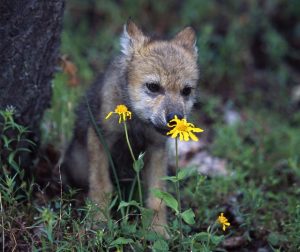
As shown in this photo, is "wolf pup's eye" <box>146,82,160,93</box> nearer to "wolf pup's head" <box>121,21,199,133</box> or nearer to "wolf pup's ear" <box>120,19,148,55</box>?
"wolf pup's head" <box>121,21,199,133</box>

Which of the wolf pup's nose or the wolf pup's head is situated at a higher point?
the wolf pup's head

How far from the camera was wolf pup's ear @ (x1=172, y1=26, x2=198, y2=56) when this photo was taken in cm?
475

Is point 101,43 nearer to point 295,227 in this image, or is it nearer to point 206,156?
point 206,156

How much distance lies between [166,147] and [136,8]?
161 inches

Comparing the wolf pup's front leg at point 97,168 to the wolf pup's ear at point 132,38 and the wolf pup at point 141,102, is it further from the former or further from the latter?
the wolf pup's ear at point 132,38

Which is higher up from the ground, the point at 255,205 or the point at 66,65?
the point at 66,65

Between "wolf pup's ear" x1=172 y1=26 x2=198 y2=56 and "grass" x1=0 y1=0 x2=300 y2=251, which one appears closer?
"grass" x1=0 y1=0 x2=300 y2=251

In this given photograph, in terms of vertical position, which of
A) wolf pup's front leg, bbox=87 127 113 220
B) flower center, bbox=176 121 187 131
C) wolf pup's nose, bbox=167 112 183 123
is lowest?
wolf pup's front leg, bbox=87 127 113 220

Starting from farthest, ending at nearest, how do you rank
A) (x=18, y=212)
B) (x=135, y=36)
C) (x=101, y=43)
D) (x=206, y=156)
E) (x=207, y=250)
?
(x=101, y=43) < (x=206, y=156) < (x=135, y=36) < (x=18, y=212) < (x=207, y=250)

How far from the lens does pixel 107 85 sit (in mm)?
4723

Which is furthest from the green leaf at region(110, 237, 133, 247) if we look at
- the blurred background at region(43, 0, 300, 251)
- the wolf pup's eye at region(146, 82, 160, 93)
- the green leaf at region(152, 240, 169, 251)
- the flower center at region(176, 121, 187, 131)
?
the wolf pup's eye at region(146, 82, 160, 93)

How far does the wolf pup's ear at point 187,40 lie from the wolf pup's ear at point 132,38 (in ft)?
0.90

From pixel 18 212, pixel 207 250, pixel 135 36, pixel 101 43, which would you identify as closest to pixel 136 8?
pixel 101 43

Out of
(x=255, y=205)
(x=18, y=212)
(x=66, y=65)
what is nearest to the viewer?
(x=18, y=212)
